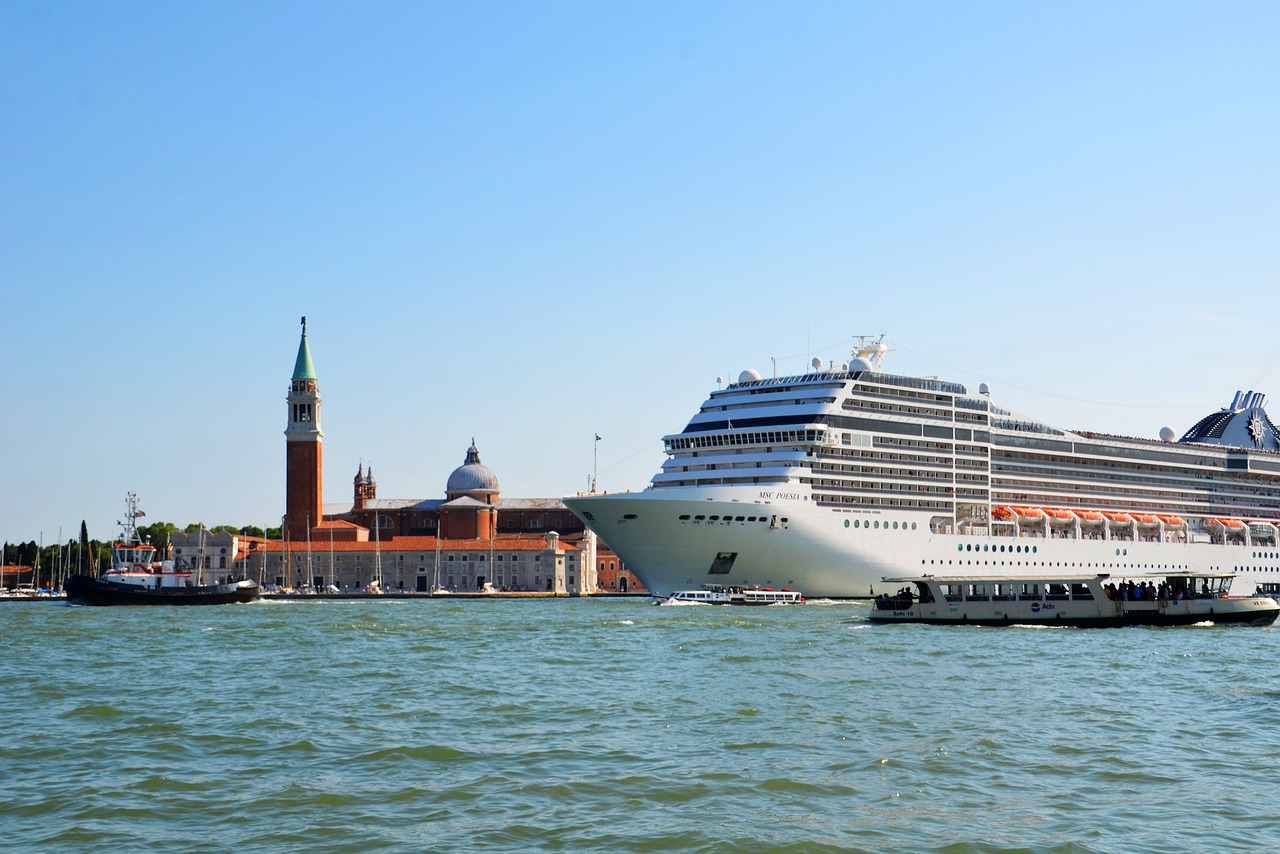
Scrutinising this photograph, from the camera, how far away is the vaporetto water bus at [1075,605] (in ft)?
164

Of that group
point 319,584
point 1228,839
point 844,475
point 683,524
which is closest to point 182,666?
point 1228,839

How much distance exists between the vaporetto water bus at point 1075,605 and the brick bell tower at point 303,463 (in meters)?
95.6

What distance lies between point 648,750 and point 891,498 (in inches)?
2132

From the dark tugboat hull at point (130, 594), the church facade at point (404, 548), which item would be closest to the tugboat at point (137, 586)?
the dark tugboat hull at point (130, 594)

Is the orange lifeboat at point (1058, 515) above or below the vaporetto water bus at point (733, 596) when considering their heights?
above

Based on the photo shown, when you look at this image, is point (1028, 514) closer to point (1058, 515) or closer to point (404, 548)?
point (1058, 515)

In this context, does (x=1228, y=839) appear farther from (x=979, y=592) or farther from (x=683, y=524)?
(x=683, y=524)

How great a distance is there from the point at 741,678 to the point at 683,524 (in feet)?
120

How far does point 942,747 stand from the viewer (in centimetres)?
1984

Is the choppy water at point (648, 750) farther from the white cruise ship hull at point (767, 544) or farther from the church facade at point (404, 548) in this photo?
A: the church facade at point (404, 548)

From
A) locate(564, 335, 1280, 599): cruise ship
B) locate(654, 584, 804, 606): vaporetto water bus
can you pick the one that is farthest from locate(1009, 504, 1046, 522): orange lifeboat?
locate(654, 584, 804, 606): vaporetto water bus

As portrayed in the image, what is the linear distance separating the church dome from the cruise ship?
73118mm

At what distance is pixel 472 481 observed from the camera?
147 meters

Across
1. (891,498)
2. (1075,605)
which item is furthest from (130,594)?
(1075,605)
